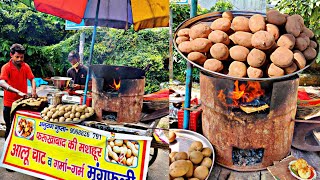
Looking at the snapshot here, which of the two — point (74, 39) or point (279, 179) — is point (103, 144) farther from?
point (279, 179)

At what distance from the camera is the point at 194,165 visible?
1.81 m

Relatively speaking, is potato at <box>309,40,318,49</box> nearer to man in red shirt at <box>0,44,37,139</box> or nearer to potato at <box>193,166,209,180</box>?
potato at <box>193,166,209,180</box>

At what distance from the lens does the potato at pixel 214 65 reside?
1.60m

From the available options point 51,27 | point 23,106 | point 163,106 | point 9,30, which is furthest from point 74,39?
point 163,106

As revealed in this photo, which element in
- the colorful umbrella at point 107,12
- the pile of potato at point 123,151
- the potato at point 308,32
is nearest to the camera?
the potato at point 308,32

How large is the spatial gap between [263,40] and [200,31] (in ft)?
1.11

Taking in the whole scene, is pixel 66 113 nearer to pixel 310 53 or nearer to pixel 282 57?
pixel 282 57

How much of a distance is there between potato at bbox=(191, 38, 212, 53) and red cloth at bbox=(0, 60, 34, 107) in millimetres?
1477

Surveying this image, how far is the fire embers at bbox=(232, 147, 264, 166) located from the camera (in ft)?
5.81

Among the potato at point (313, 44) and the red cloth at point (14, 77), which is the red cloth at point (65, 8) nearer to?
the red cloth at point (14, 77)

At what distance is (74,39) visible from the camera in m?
2.34

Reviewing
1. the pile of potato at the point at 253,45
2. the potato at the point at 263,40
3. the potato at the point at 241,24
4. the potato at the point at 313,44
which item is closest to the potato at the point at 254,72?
the pile of potato at the point at 253,45

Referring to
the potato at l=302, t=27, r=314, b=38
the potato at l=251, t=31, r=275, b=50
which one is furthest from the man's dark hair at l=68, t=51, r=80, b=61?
the potato at l=302, t=27, r=314, b=38

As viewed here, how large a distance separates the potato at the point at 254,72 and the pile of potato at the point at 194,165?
0.54m
